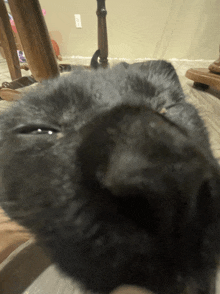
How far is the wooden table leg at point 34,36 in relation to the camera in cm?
44

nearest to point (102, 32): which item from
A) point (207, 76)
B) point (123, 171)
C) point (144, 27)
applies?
point (144, 27)

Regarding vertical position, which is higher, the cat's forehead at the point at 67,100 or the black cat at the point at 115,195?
the cat's forehead at the point at 67,100

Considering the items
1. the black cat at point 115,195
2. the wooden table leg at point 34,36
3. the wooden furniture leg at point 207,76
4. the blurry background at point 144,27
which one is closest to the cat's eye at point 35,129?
the black cat at point 115,195

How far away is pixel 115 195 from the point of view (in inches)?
6.4

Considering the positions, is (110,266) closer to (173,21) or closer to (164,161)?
(164,161)

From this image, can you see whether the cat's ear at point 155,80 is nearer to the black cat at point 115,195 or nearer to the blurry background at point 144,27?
the black cat at point 115,195

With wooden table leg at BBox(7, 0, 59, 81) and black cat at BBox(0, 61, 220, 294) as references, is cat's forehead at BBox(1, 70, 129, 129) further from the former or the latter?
wooden table leg at BBox(7, 0, 59, 81)

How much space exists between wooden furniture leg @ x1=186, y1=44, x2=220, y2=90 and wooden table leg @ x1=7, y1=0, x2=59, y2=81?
2.31ft

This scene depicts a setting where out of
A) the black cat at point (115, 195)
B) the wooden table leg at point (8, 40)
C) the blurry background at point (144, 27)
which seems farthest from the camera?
the blurry background at point (144, 27)

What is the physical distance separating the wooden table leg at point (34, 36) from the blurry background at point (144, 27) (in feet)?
2.83

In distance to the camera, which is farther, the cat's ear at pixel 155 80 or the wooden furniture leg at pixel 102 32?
the wooden furniture leg at pixel 102 32

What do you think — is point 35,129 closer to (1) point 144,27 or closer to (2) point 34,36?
(2) point 34,36

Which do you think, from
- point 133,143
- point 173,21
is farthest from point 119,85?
point 173,21

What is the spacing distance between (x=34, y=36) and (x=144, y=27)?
1.06 m
